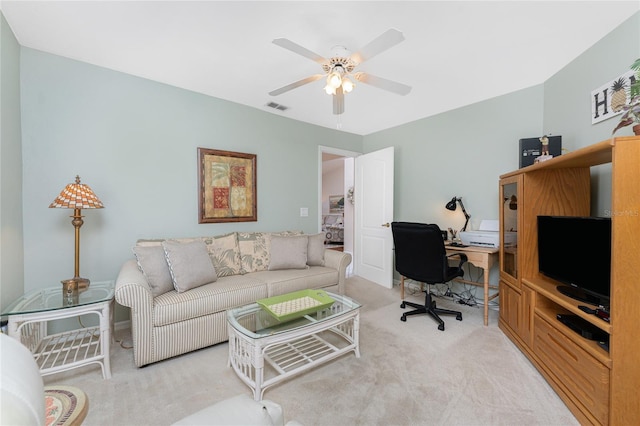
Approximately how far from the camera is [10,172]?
193cm

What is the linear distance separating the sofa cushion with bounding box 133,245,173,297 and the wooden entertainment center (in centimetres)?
281

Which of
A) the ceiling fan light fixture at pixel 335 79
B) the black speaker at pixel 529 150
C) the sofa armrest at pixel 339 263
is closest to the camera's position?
the ceiling fan light fixture at pixel 335 79

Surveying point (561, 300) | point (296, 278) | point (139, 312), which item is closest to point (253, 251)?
point (296, 278)

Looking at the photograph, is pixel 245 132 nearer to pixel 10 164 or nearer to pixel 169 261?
pixel 169 261

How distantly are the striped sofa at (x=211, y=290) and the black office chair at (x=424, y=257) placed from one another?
67 centimetres

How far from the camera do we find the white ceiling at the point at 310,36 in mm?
1710

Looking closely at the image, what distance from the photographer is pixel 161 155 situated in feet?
9.00

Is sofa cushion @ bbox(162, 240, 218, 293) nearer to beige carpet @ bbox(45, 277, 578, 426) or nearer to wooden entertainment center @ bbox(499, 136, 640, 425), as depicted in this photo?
beige carpet @ bbox(45, 277, 578, 426)

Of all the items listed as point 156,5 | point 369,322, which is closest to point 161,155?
point 156,5

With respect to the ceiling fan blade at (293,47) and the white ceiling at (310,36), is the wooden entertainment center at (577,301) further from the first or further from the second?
the ceiling fan blade at (293,47)

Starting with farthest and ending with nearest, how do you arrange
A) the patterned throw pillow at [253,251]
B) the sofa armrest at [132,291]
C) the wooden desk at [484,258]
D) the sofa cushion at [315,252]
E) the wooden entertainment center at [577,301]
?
1. the sofa cushion at [315,252]
2. the patterned throw pillow at [253,251]
3. the wooden desk at [484,258]
4. the sofa armrest at [132,291]
5. the wooden entertainment center at [577,301]

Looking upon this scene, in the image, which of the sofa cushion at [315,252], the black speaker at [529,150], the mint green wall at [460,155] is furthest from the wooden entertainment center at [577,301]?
the sofa cushion at [315,252]

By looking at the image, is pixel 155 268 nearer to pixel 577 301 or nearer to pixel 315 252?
pixel 315 252

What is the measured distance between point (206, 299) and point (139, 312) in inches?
17.7
